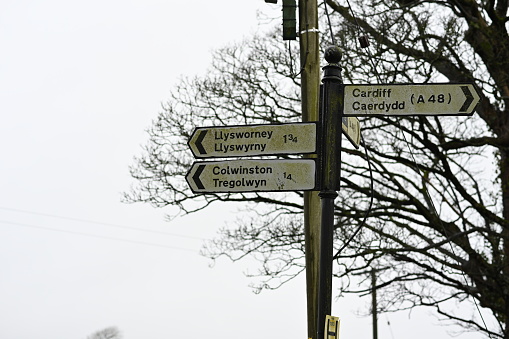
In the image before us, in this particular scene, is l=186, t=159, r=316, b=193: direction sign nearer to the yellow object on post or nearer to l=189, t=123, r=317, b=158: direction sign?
l=189, t=123, r=317, b=158: direction sign

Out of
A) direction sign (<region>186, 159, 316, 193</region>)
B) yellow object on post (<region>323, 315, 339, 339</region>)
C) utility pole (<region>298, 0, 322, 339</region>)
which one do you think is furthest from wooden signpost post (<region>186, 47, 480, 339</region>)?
utility pole (<region>298, 0, 322, 339</region>)

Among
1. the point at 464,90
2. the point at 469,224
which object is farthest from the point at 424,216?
the point at 464,90

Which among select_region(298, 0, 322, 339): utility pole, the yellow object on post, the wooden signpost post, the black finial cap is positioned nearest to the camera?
the yellow object on post

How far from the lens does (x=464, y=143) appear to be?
1114cm

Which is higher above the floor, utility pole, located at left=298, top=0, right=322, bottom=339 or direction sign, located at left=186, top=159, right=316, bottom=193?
utility pole, located at left=298, top=0, right=322, bottom=339

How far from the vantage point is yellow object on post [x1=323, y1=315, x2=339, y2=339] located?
11.9ft

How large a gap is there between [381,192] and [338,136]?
844 cm

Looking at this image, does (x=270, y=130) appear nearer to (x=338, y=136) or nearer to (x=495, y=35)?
Answer: (x=338, y=136)

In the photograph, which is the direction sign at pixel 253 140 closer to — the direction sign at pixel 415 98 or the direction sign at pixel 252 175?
the direction sign at pixel 252 175

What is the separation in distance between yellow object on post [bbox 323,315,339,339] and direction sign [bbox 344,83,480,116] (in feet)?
3.58

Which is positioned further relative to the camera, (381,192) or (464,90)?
(381,192)

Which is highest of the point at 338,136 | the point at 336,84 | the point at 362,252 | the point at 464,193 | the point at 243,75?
the point at 243,75

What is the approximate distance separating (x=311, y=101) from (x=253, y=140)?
5.03 feet

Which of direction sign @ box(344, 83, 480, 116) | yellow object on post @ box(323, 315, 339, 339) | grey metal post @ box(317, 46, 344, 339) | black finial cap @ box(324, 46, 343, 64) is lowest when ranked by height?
yellow object on post @ box(323, 315, 339, 339)
